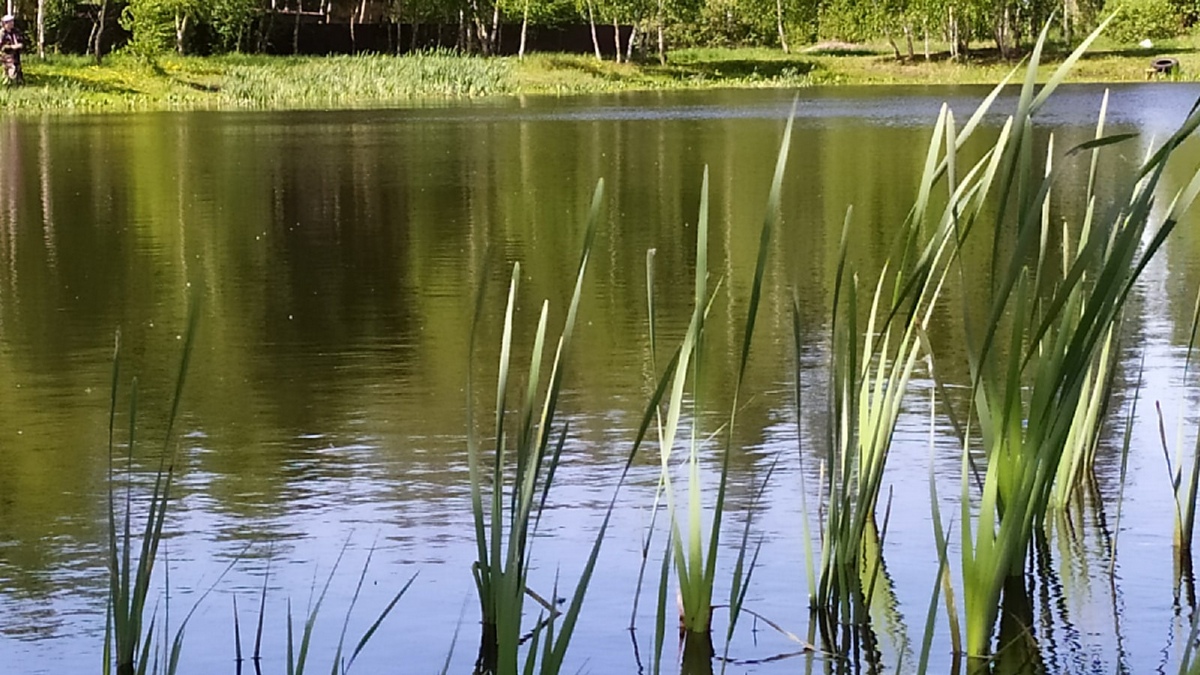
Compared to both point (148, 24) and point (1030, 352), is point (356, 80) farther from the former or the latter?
point (1030, 352)

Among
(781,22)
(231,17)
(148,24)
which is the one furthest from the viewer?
(781,22)

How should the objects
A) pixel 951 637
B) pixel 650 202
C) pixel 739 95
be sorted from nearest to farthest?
pixel 951 637
pixel 650 202
pixel 739 95

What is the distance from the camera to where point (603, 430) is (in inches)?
251

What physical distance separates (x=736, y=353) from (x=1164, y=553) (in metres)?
3.35

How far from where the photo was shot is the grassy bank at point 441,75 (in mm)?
42000

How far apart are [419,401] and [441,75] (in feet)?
135

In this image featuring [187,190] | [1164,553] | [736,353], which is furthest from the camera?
[187,190]

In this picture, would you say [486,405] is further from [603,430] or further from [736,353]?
[736,353]

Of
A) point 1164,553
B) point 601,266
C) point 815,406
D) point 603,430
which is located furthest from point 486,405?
point 601,266

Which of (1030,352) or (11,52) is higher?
(11,52)

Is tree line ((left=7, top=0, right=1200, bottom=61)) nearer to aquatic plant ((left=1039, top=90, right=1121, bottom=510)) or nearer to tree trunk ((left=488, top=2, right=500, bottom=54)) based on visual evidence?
tree trunk ((left=488, top=2, right=500, bottom=54))

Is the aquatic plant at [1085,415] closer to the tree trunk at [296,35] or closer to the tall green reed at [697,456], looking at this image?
the tall green reed at [697,456]

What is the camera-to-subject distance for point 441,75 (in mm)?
47469

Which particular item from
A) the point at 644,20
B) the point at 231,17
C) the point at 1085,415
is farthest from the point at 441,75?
the point at 1085,415
